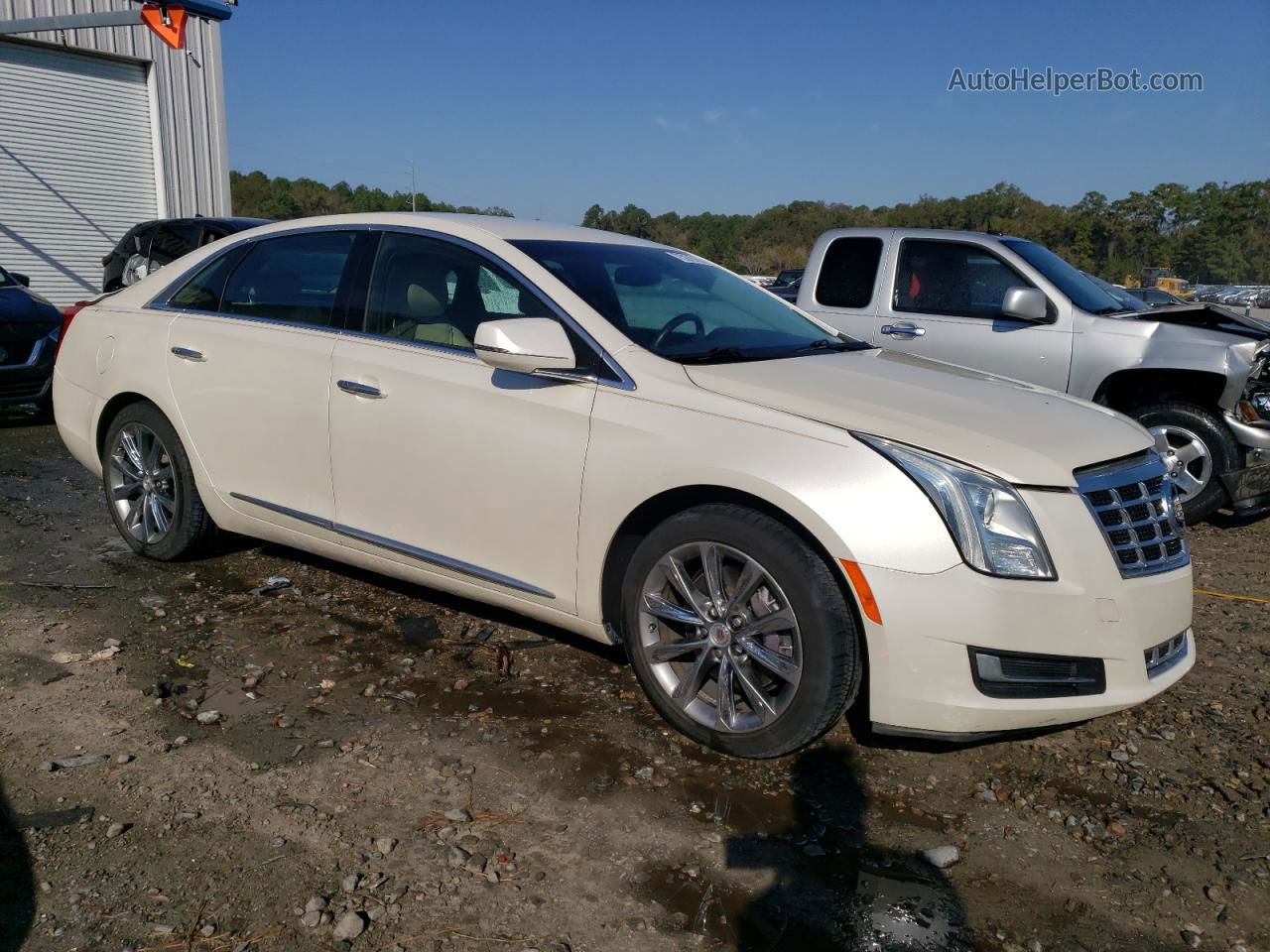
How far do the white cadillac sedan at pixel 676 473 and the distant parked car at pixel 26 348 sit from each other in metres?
4.85

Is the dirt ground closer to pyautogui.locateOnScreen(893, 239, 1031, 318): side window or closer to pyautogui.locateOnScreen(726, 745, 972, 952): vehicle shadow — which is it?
pyautogui.locateOnScreen(726, 745, 972, 952): vehicle shadow

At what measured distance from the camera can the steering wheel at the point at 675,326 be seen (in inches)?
140

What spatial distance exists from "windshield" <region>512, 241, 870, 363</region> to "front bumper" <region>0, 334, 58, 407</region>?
264 inches

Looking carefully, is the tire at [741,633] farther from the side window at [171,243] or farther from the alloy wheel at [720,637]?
the side window at [171,243]

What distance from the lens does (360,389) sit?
12.9 feet

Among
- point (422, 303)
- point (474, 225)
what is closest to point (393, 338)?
point (422, 303)

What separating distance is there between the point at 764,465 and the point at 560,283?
113cm

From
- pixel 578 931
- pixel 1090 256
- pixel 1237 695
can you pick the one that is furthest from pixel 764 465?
pixel 1090 256

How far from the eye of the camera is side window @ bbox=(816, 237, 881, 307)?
729cm

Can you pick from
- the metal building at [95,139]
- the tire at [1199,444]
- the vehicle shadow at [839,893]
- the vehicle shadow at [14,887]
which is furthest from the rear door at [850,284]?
the metal building at [95,139]

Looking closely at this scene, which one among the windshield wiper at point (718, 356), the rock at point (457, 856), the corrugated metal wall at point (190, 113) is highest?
the corrugated metal wall at point (190, 113)

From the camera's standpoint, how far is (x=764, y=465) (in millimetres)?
3012

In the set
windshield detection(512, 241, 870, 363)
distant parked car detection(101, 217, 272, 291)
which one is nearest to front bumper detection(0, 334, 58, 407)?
distant parked car detection(101, 217, 272, 291)

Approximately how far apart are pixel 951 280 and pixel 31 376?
24.5 feet
